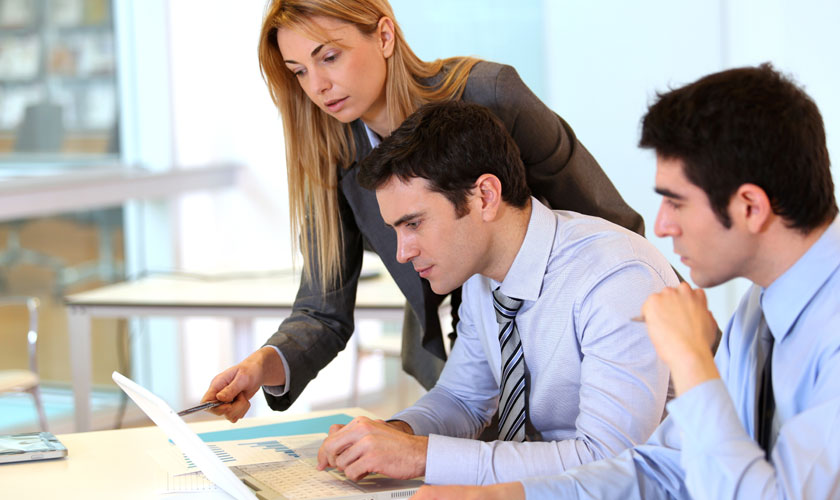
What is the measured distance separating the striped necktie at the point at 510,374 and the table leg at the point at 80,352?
212 centimetres

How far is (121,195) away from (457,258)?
3.11 m

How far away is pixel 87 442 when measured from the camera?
1762 mm

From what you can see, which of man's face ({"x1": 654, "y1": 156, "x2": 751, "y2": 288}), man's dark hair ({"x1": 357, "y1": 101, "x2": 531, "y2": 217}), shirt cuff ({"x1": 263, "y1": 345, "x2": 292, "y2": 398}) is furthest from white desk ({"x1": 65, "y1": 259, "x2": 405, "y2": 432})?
man's face ({"x1": 654, "y1": 156, "x2": 751, "y2": 288})

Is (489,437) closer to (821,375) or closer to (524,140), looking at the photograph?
(524,140)

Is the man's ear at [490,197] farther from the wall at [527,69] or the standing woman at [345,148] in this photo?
the wall at [527,69]

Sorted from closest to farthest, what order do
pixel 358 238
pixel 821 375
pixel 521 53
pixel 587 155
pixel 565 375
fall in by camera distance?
pixel 821 375
pixel 565 375
pixel 587 155
pixel 358 238
pixel 521 53

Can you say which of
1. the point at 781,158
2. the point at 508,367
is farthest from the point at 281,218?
the point at 781,158

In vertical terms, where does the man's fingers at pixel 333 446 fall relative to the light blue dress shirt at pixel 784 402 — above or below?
below

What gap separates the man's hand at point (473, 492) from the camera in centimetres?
128

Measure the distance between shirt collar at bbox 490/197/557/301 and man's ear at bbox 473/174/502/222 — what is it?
68 mm

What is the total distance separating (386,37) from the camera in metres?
1.81

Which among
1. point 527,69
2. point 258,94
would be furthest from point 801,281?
point 258,94

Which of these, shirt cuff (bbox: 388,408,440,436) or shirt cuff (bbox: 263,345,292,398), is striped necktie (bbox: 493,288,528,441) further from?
shirt cuff (bbox: 263,345,292,398)

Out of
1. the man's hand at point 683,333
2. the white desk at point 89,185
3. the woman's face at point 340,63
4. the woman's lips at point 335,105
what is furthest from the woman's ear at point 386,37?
the white desk at point 89,185
